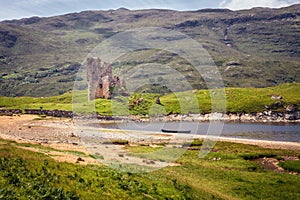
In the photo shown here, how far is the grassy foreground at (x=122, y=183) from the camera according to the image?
2077 cm

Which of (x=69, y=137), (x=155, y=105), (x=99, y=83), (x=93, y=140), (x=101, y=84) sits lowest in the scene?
(x=155, y=105)

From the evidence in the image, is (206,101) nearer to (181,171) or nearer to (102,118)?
A: (102,118)

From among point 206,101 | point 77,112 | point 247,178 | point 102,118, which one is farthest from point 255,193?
point 206,101

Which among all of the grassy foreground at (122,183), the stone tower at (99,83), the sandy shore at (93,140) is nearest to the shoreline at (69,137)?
the sandy shore at (93,140)

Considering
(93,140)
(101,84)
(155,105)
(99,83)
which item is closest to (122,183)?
(93,140)

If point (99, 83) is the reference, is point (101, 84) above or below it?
below

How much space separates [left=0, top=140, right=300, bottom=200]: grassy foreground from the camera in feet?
68.1

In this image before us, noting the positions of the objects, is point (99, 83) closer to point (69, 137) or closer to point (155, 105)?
point (155, 105)

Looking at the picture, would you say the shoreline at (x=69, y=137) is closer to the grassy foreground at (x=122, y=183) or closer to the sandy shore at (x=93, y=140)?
the sandy shore at (x=93, y=140)

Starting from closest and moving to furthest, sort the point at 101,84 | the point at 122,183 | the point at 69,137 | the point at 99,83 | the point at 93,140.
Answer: the point at 122,183
the point at 93,140
the point at 69,137
the point at 99,83
the point at 101,84

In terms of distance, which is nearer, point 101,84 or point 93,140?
point 93,140

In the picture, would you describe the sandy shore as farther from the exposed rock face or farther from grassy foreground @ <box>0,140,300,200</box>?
the exposed rock face

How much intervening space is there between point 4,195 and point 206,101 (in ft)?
594

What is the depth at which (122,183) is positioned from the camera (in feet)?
88.3
